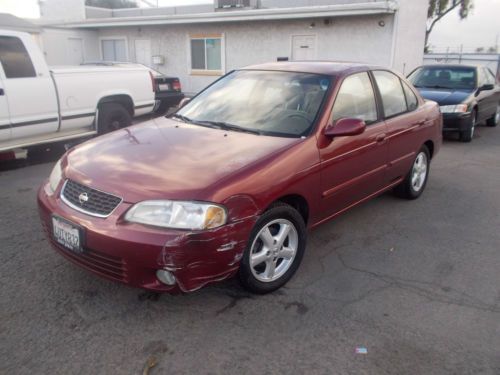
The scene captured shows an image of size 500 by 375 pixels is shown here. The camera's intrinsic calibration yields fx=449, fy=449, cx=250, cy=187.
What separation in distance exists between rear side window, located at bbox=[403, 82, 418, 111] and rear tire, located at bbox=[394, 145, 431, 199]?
0.56m

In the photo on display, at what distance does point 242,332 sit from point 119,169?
4.52ft

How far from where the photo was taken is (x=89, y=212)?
2924 mm

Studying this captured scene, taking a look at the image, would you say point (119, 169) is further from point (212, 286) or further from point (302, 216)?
point (302, 216)

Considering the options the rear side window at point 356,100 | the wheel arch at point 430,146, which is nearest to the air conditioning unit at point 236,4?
the wheel arch at point 430,146

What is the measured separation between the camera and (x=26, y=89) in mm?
6445

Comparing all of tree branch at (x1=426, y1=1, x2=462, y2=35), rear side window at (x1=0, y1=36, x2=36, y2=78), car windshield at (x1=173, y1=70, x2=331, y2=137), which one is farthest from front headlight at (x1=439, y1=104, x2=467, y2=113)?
tree branch at (x1=426, y1=1, x2=462, y2=35)

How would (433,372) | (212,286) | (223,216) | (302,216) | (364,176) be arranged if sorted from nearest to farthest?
(433,372)
(223,216)
(212,286)
(302,216)
(364,176)

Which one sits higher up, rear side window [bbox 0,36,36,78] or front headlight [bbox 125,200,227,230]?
rear side window [bbox 0,36,36,78]

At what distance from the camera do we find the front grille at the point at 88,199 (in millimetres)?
2871

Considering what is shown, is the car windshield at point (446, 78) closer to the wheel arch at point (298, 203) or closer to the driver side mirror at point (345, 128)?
the driver side mirror at point (345, 128)

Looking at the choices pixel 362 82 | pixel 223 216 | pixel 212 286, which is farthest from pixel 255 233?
pixel 362 82

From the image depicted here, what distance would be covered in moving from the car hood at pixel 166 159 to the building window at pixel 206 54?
1353cm

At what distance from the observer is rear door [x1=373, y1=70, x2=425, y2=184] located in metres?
4.62

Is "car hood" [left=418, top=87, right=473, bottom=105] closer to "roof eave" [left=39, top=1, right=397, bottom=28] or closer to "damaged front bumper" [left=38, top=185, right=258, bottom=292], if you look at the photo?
"roof eave" [left=39, top=1, right=397, bottom=28]
